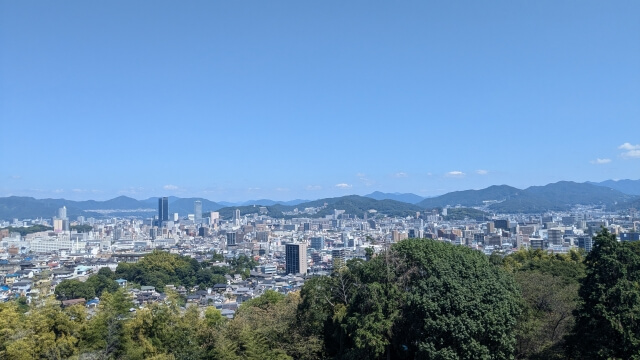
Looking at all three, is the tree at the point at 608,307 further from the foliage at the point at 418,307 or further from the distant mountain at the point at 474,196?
the distant mountain at the point at 474,196

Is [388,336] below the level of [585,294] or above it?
below

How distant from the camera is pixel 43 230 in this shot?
57656 millimetres

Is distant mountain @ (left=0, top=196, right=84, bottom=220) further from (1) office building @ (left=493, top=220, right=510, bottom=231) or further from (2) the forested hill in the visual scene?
(1) office building @ (left=493, top=220, right=510, bottom=231)

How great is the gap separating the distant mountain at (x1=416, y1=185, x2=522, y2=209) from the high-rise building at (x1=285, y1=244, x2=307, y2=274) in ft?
262

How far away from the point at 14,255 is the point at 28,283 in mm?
17484

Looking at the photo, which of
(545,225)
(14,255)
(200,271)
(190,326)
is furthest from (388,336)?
(545,225)

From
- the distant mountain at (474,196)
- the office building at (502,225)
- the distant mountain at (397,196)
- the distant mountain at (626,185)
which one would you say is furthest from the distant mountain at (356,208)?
the distant mountain at (626,185)

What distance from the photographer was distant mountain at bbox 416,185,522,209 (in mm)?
111875

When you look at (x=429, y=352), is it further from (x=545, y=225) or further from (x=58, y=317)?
(x=545, y=225)

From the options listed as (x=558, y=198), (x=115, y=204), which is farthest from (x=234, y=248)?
(x=115, y=204)

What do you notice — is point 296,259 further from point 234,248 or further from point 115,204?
point 115,204

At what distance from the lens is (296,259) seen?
106ft

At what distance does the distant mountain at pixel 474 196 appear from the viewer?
4405 inches

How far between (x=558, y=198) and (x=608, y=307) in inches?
4483
